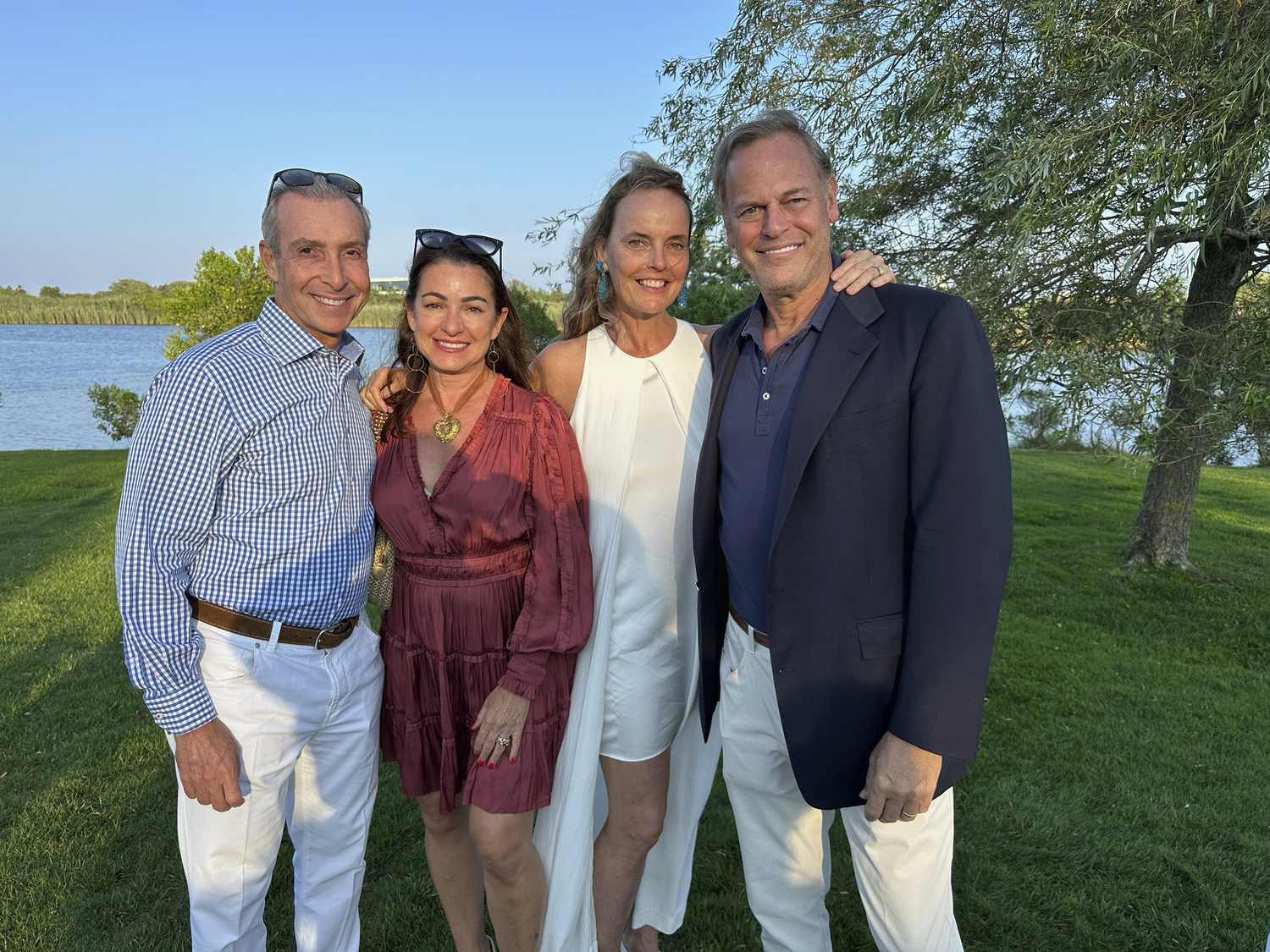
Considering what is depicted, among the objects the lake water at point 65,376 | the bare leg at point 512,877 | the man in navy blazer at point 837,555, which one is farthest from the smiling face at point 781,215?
the bare leg at point 512,877

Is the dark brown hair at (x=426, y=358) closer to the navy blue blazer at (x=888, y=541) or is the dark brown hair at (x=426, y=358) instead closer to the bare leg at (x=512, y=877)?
the navy blue blazer at (x=888, y=541)

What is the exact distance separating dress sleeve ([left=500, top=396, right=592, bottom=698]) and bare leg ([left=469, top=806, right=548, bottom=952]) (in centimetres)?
46

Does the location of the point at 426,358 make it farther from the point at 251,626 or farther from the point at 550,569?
the point at 251,626

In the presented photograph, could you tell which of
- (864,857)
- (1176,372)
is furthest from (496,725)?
(1176,372)

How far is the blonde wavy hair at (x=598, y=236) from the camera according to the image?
284 cm

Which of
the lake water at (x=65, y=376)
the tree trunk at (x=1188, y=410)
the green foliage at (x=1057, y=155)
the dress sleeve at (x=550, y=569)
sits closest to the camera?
the dress sleeve at (x=550, y=569)

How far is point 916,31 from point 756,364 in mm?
4975

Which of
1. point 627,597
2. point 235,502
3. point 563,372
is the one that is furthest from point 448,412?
point 627,597

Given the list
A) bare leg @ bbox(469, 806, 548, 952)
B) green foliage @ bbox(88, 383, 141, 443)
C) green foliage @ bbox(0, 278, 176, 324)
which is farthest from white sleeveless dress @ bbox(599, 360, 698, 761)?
green foliage @ bbox(0, 278, 176, 324)

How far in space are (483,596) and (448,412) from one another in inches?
25.5

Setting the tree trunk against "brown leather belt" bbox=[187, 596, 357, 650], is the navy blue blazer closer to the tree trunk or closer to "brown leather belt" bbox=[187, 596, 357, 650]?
"brown leather belt" bbox=[187, 596, 357, 650]

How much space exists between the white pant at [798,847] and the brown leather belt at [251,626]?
1.27m

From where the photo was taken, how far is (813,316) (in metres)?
2.22

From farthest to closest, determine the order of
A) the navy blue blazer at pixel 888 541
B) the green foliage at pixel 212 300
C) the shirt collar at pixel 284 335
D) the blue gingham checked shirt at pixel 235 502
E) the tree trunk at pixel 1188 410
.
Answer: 1. the green foliage at pixel 212 300
2. the tree trunk at pixel 1188 410
3. the shirt collar at pixel 284 335
4. the blue gingham checked shirt at pixel 235 502
5. the navy blue blazer at pixel 888 541
